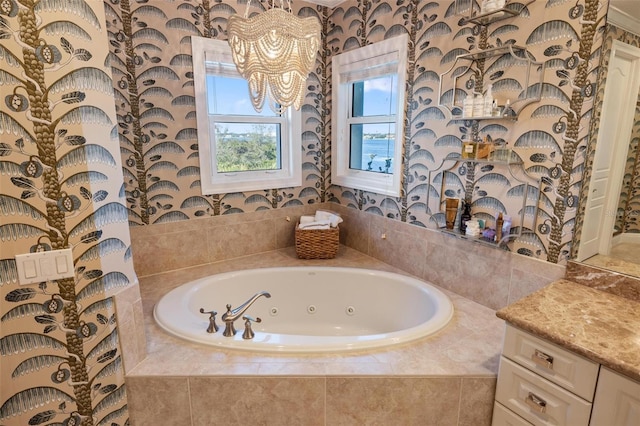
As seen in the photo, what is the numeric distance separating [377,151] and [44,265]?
7.67ft

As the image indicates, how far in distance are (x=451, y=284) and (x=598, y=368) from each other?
45.6 inches

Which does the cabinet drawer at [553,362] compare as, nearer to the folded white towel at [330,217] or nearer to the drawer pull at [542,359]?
the drawer pull at [542,359]

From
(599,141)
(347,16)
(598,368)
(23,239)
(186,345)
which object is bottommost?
(186,345)

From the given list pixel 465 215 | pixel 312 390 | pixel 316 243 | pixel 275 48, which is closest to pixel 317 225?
pixel 316 243

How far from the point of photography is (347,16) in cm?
289

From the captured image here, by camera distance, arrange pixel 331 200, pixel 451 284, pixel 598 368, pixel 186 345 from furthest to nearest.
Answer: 1. pixel 331 200
2. pixel 451 284
3. pixel 186 345
4. pixel 598 368

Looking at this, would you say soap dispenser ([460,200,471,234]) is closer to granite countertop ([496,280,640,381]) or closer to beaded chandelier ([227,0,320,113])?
granite countertop ([496,280,640,381])

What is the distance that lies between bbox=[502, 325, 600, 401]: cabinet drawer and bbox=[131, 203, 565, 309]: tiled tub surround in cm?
60

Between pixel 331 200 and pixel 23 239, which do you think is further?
pixel 331 200

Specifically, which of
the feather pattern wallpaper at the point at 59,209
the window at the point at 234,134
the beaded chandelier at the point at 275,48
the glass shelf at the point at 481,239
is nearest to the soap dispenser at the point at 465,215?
the glass shelf at the point at 481,239

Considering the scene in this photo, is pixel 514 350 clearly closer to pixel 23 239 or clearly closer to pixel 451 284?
pixel 451 284

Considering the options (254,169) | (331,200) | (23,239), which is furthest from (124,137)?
(331,200)

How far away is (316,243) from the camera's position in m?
2.93

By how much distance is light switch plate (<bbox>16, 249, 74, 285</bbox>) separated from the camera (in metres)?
1.27
